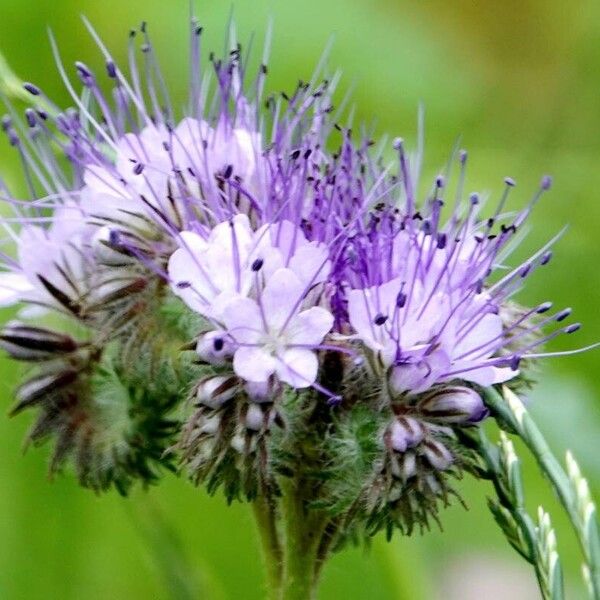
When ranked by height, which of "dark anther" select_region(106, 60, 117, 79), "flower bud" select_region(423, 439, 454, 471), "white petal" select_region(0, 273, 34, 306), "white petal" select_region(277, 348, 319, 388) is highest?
"dark anther" select_region(106, 60, 117, 79)

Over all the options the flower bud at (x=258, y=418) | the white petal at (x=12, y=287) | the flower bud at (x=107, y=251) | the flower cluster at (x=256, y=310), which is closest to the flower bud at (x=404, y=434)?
the flower cluster at (x=256, y=310)

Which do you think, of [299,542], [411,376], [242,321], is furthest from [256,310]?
[299,542]

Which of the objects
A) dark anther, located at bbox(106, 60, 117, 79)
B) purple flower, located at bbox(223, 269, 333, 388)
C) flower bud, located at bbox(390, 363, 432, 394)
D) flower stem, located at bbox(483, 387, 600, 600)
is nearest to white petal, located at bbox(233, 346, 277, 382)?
purple flower, located at bbox(223, 269, 333, 388)

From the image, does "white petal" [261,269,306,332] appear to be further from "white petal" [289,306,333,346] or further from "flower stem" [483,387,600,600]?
"flower stem" [483,387,600,600]

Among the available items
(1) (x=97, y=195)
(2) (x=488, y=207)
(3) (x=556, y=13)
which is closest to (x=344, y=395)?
(1) (x=97, y=195)

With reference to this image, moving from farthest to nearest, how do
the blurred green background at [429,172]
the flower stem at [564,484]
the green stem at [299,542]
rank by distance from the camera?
the blurred green background at [429,172] < the green stem at [299,542] < the flower stem at [564,484]

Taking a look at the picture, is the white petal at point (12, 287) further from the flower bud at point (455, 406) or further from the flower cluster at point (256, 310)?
the flower bud at point (455, 406)

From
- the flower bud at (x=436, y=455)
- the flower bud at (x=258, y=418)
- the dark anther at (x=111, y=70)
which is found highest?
the dark anther at (x=111, y=70)

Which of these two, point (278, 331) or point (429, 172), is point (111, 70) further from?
point (429, 172)

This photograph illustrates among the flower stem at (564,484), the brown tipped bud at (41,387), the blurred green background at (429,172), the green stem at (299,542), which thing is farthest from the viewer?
the blurred green background at (429,172)
